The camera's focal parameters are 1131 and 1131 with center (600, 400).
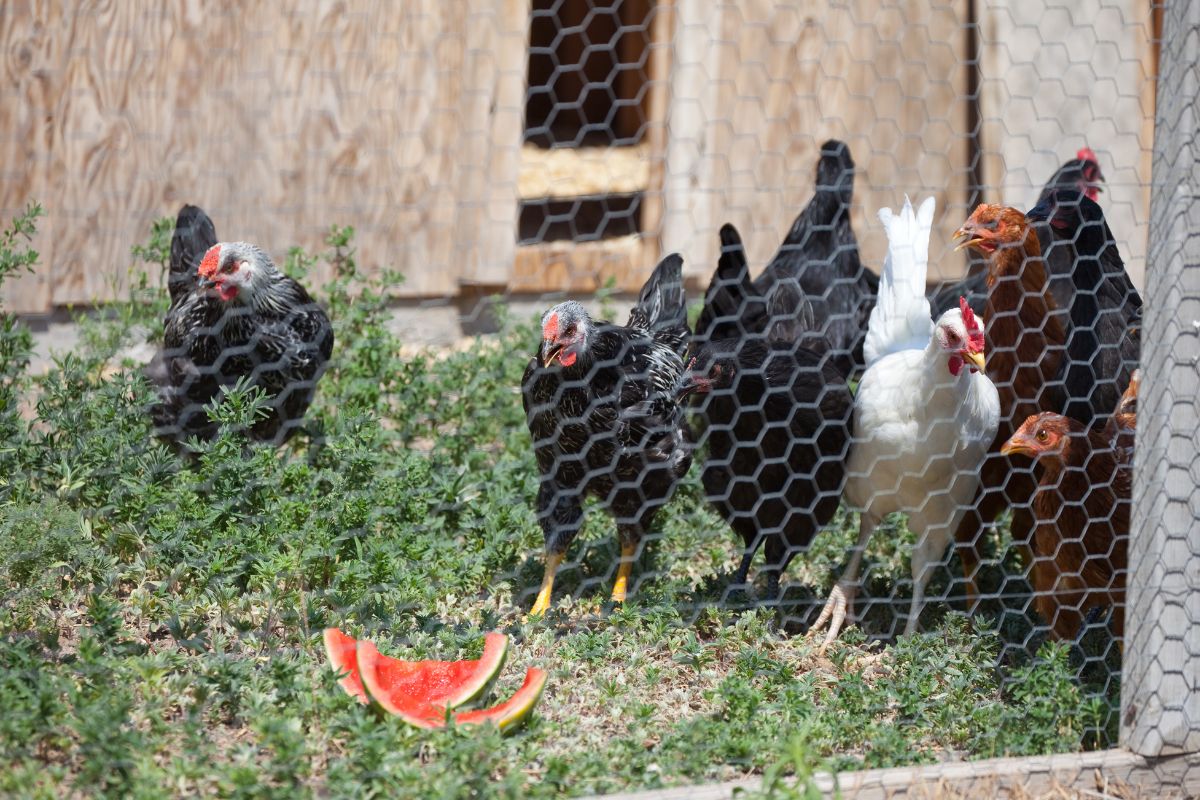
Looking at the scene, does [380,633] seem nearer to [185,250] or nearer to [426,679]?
[426,679]

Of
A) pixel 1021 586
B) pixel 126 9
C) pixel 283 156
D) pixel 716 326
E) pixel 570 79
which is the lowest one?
pixel 1021 586

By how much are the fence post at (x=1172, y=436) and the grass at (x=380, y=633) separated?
0.18 metres

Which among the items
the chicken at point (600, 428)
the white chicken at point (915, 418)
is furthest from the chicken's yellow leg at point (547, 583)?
the white chicken at point (915, 418)

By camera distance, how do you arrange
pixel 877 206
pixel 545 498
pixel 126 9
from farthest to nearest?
1. pixel 877 206
2. pixel 126 9
3. pixel 545 498

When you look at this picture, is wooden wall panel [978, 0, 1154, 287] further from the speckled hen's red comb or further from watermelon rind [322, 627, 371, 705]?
watermelon rind [322, 627, 371, 705]

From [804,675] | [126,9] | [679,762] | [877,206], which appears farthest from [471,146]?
[679,762]

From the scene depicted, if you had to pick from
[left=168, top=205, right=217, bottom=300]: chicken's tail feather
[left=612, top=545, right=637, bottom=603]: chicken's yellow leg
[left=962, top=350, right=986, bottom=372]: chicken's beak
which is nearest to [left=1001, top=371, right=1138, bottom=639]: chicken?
[left=962, top=350, right=986, bottom=372]: chicken's beak

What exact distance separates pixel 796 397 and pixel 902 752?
2.88 ft

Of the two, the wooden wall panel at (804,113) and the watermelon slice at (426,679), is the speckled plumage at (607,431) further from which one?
the wooden wall panel at (804,113)

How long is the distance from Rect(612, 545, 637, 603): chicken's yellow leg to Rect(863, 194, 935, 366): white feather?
0.80 m

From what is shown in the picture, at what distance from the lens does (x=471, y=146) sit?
4.14m

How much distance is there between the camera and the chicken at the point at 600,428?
108 inches

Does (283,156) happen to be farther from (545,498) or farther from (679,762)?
(679,762)

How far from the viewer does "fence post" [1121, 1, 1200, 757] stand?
7.02ft
